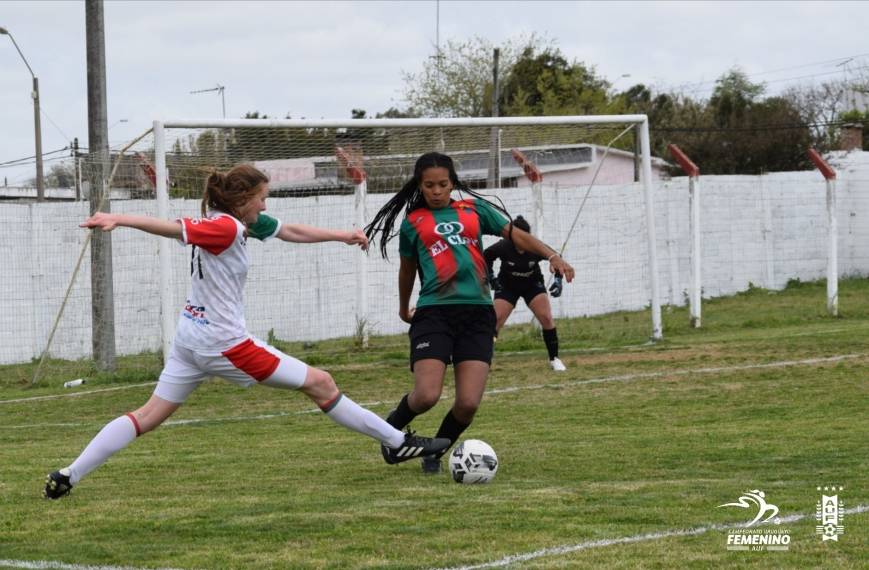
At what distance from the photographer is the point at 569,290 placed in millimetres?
23484

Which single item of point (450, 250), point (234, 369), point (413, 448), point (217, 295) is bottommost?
point (413, 448)

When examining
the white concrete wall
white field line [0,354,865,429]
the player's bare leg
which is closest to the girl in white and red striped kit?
white field line [0,354,865,429]

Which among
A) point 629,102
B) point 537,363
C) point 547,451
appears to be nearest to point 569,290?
point 537,363

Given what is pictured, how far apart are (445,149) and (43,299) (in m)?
7.01

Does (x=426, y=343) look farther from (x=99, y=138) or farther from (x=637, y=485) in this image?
(x=99, y=138)

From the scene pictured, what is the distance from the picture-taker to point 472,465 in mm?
7758

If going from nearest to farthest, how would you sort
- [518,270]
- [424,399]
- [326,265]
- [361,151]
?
1. [424,399]
2. [518,270]
3. [361,151]
4. [326,265]

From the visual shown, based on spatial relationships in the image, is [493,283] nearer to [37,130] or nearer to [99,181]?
[99,181]

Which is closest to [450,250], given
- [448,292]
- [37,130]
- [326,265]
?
[448,292]

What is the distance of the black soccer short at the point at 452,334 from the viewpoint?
8133 mm

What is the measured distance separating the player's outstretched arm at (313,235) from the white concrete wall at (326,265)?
10.1 meters

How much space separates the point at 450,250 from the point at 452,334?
0.52 metres

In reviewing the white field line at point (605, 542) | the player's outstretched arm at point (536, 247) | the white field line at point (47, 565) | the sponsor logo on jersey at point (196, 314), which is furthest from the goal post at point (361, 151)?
Result: the white field line at point (605, 542)

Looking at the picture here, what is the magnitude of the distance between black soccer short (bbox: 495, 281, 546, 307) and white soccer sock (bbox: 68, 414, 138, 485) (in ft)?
29.5
